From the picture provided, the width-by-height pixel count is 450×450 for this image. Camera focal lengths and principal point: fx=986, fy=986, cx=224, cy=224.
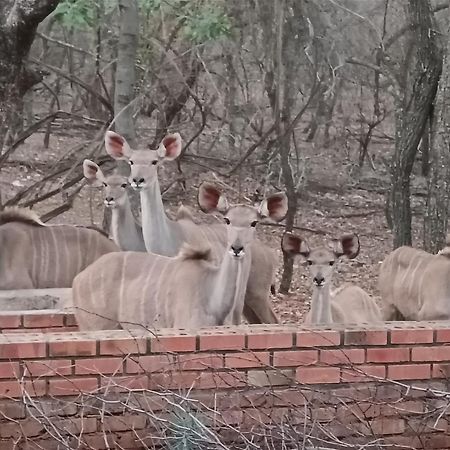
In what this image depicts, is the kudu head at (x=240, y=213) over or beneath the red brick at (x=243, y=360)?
over

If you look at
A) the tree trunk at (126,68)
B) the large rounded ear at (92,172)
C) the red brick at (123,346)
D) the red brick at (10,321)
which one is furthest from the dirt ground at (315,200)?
the red brick at (123,346)

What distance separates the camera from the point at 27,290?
391 centimetres

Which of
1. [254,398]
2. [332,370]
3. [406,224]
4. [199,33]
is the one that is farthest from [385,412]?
[199,33]

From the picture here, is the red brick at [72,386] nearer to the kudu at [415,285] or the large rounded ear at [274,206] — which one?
the large rounded ear at [274,206]

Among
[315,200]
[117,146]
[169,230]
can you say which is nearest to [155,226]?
[169,230]

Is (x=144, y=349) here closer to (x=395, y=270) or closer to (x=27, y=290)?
(x=27, y=290)

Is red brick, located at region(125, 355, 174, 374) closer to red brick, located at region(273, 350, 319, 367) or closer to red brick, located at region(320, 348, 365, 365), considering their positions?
red brick, located at region(273, 350, 319, 367)

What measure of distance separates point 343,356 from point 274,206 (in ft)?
1.89

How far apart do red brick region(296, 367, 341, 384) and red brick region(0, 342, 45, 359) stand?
754mm

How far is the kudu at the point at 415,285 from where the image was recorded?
361 cm

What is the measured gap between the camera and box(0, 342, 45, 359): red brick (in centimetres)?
274

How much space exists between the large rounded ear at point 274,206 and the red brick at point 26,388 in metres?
0.92

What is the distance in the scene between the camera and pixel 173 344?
2.84m

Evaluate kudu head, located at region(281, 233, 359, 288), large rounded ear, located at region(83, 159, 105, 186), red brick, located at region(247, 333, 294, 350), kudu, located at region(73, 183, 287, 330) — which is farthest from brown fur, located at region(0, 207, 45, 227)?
red brick, located at region(247, 333, 294, 350)
